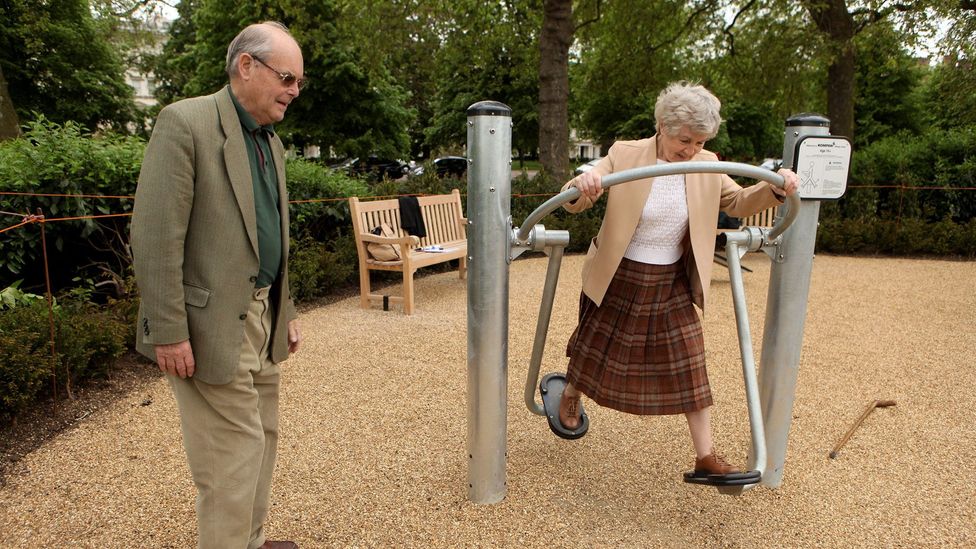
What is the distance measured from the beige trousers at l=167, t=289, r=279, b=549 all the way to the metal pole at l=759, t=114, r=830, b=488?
6.39 feet

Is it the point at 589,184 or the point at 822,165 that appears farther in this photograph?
the point at 822,165

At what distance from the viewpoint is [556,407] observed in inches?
123

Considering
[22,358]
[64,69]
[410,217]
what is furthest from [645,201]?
[64,69]

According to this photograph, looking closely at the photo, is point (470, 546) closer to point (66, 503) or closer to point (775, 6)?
point (66, 503)

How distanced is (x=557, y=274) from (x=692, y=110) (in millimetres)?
816

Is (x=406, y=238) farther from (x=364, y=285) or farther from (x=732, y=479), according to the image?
(x=732, y=479)

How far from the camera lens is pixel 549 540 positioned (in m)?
2.62

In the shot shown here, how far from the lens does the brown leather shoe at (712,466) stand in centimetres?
254

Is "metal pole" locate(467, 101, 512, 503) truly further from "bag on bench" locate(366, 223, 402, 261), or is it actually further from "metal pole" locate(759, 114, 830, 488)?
"bag on bench" locate(366, 223, 402, 261)

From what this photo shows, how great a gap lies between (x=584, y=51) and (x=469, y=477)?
55.4 ft

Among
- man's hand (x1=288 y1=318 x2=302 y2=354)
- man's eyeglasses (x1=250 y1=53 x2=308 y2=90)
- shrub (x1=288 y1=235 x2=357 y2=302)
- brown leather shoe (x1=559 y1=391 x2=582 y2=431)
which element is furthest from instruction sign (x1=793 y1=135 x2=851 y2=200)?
shrub (x1=288 y1=235 x2=357 y2=302)

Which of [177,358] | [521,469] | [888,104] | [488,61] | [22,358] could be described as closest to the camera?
[177,358]

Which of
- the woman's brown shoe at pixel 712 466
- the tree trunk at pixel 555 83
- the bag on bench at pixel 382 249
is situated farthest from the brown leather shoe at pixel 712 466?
the tree trunk at pixel 555 83

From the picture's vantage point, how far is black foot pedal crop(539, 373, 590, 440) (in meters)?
3.07
